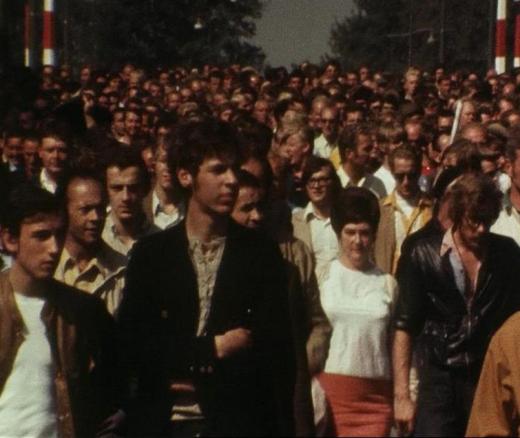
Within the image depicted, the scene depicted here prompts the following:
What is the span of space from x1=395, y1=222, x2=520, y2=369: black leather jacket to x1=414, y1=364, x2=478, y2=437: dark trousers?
0.04 m

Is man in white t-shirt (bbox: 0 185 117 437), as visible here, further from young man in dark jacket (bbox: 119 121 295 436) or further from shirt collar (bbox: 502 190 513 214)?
shirt collar (bbox: 502 190 513 214)

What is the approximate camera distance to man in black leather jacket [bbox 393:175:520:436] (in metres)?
5.27

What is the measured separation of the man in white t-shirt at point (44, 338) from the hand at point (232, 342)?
2.25ft

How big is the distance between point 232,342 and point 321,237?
11.5ft

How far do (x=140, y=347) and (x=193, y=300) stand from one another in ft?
0.57

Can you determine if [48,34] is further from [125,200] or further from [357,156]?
[125,200]

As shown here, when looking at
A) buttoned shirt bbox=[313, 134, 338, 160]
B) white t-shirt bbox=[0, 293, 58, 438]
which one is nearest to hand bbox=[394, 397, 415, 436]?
white t-shirt bbox=[0, 293, 58, 438]

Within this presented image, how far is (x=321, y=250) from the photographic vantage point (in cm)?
675

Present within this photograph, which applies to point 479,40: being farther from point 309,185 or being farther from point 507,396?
point 507,396

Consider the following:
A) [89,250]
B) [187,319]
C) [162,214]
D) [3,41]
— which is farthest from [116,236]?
[3,41]

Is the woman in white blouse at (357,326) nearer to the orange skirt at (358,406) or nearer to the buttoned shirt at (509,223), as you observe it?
the orange skirt at (358,406)

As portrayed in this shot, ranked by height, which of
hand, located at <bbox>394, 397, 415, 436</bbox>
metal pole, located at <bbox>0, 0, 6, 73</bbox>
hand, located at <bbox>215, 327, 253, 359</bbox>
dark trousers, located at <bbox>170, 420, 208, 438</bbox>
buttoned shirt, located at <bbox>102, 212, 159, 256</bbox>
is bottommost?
dark trousers, located at <bbox>170, 420, 208, 438</bbox>

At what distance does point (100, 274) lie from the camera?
17.5 feet

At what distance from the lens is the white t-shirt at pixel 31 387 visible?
13.3 ft
